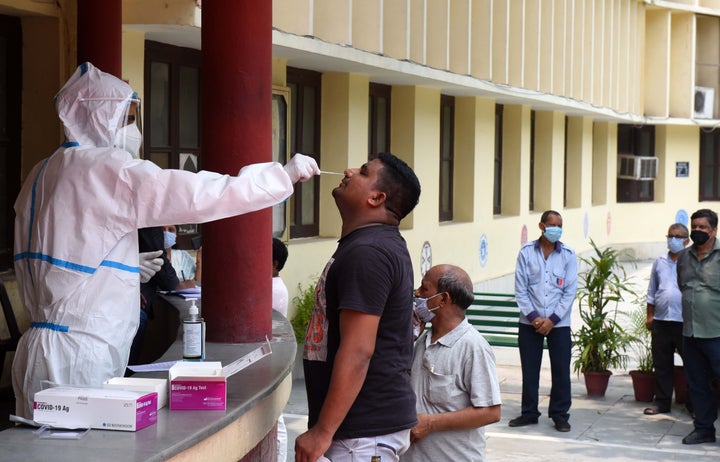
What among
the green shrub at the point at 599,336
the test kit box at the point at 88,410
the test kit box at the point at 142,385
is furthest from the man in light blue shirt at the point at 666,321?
the test kit box at the point at 88,410

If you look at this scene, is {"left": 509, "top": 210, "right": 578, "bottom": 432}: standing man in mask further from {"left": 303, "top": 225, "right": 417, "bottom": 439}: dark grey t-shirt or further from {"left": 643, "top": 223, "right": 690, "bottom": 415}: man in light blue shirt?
{"left": 303, "top": 225, "right": 417, "bottom": 439}: dark grey t-shirt

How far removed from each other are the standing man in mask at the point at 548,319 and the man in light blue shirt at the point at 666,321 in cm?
109

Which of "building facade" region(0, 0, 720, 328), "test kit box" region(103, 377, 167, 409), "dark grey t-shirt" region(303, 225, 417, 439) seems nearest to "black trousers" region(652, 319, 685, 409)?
"building facade" region(0, 0, 720, 328)

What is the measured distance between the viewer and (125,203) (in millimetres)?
4344

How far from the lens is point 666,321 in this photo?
10.9 meters

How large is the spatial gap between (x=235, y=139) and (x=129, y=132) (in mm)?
935

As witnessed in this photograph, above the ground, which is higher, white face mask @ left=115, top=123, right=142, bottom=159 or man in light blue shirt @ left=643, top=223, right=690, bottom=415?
white face mask @ left=115, top=123, right=142, bottom=159

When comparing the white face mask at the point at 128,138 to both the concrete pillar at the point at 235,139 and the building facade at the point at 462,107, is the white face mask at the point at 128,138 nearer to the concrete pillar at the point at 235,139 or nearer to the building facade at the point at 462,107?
the concrete pillar at the point at 235,139

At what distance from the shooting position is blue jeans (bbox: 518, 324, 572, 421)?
10.2 metres

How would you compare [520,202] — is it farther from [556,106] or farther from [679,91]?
[679,91]

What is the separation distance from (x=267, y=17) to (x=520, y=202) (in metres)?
16.0

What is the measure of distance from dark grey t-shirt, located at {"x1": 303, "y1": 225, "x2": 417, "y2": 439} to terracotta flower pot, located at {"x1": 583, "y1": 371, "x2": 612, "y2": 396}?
302 inches

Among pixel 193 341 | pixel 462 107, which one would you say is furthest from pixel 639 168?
pixel 193 341

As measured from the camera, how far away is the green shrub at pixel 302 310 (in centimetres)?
1170
